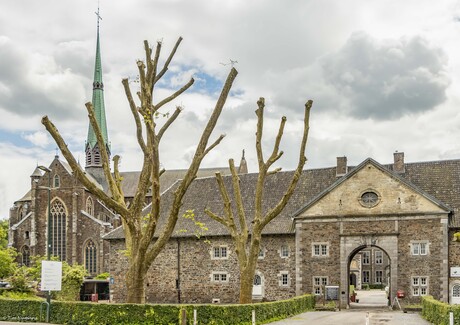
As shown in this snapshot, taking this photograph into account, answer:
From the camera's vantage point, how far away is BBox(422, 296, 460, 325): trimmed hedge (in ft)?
85.7

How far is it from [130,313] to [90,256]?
5733cm

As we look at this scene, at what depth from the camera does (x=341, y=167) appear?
52.4 m

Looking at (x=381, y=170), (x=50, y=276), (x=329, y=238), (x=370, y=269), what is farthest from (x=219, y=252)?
(x=370, y=269)

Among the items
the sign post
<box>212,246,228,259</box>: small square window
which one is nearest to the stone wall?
<box>212,246,228,259</box>: small square window

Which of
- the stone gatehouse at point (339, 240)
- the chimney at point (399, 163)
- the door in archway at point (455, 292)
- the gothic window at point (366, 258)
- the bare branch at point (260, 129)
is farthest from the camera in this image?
the gothic window at point (366, 258)

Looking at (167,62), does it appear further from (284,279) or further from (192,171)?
(284,279)

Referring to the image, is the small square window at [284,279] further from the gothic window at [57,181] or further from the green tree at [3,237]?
the gothic window at [57,181]

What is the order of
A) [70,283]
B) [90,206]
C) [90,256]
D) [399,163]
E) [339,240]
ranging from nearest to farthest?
[339,240] → [70,283] → [399,163] → [90,256] → [90,206]

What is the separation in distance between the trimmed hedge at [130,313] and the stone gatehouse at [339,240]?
1523cm

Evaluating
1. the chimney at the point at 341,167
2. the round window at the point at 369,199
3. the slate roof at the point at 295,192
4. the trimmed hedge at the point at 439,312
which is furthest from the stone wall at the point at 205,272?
the trimmed hedge at the point at 439,312

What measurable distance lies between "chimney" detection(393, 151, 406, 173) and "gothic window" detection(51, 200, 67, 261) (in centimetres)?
4685

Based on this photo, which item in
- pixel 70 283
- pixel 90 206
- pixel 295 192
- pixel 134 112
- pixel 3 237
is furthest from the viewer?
pixel 90 206

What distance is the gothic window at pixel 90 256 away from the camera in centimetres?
8088

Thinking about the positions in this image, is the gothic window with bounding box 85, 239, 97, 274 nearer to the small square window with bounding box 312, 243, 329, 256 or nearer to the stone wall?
the stone wall
